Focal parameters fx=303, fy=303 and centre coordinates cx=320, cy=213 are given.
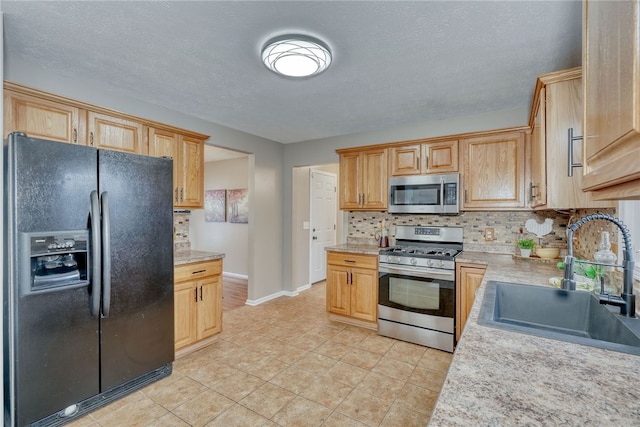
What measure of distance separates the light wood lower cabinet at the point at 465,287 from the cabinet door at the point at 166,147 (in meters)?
2.80

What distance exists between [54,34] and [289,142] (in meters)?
3.01

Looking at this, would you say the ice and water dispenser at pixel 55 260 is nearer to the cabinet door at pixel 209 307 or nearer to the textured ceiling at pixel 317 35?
the cabinet door at pixel 209 307

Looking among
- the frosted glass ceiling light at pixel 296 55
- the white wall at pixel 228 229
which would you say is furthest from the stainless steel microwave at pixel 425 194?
the white wall at pixel 228 229

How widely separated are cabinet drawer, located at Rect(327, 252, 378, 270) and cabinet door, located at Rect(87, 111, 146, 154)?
2.23 meters

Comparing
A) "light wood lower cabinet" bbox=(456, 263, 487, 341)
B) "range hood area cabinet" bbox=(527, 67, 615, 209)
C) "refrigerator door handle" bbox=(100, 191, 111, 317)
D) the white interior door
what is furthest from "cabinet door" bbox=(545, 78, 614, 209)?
the white interior door

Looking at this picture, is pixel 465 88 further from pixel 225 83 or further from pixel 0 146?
pixel 0 146

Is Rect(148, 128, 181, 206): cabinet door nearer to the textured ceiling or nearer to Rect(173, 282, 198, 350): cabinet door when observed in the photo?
the textured ceiling

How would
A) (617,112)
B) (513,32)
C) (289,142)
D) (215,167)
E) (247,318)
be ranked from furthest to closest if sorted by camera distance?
1. (215,167)
2. (289,142)
3. (247,318)
4. (513,32)
5. (617,112)

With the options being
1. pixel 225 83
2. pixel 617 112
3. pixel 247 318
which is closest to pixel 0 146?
pixel 225 83

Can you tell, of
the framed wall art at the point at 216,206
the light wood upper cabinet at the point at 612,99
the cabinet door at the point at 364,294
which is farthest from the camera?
the framed wall art at the point at 216,206

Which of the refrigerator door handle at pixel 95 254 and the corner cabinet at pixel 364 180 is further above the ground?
the corner cabinet at pixel 364 180

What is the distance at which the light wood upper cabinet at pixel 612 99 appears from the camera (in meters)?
0.49

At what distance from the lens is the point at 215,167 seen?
6.36 metres

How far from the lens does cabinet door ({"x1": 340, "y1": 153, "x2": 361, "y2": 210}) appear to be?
12.5ft
